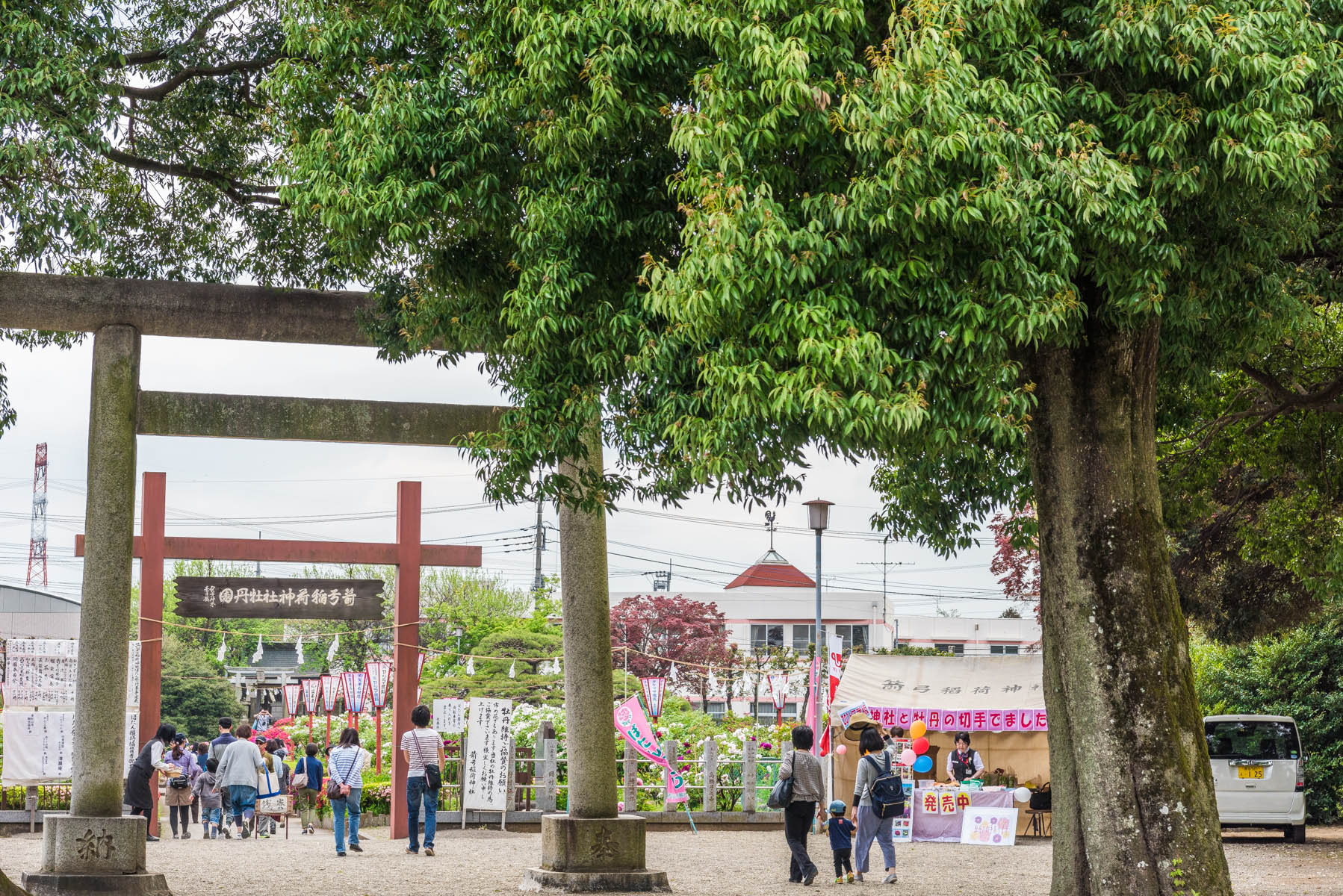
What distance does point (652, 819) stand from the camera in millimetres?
18812

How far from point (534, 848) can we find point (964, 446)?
10.1 metres

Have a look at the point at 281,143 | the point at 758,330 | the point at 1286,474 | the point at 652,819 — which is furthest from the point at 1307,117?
the point at 652,819

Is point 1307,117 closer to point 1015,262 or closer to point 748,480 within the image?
point 1015,262

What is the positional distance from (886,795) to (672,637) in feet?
92.9

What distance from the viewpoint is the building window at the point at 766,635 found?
49.1 meters

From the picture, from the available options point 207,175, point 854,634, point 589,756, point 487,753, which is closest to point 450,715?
point 487,753

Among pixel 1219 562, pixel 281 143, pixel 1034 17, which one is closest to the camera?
pixel 1034 17

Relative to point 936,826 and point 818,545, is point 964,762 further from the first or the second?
point 818,545

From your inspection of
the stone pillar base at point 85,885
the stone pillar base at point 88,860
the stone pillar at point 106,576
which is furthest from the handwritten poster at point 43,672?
the stone pillar base at point 85,885

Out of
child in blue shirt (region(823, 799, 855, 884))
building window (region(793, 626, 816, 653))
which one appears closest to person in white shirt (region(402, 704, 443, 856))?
child in blue shirt (region(823, 799, 855, 884))

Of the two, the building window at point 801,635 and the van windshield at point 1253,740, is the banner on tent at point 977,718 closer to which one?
the van windshield at point 1253,740

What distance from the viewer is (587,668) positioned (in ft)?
37.3

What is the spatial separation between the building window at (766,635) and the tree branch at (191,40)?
40.0 metres

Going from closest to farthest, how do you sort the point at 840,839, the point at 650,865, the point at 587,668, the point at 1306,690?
the point at 587,668, the point at 840,839, the point at 650,865, the point at 1306,690
